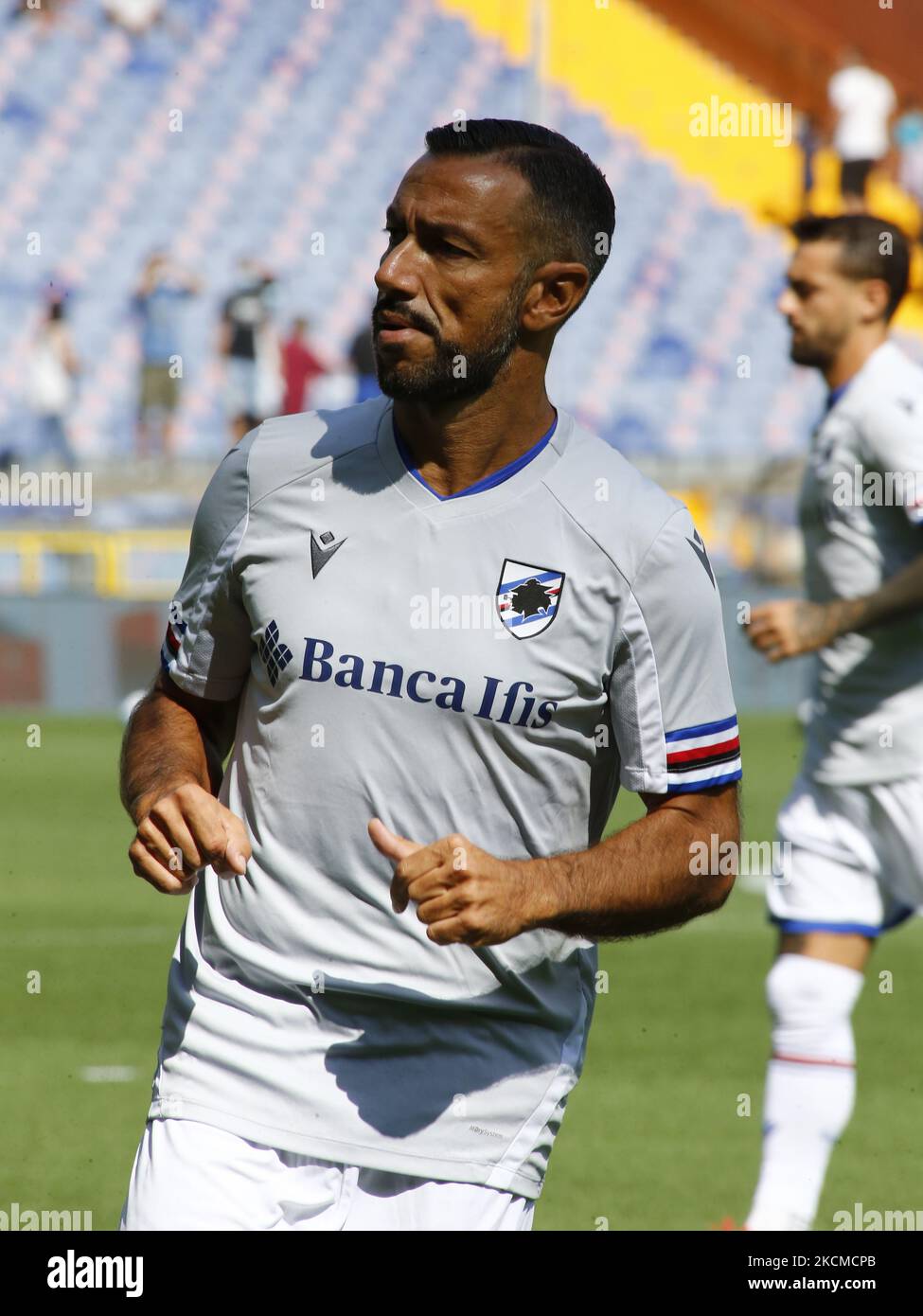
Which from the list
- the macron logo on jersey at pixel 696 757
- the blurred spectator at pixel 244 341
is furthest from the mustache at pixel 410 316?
the blurred spectator at pixel 244 341

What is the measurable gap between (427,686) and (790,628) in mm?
2144

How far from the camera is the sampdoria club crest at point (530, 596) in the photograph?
2.76 metres

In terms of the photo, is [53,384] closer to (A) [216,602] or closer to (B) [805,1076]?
(B) [805,1076]

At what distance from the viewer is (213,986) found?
2.83 m

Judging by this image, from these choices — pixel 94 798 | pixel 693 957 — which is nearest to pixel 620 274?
pixel 94 798

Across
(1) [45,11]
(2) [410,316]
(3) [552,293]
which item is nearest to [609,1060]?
(3) [552,293]

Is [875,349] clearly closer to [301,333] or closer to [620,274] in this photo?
[301,333]

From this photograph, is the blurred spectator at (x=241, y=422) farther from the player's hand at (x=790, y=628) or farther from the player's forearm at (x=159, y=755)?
the player's forearm at (x=159, y=755)

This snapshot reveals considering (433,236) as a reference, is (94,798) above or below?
below

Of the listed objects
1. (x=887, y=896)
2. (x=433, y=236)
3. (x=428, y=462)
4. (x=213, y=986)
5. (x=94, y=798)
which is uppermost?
(x=433, y=236)

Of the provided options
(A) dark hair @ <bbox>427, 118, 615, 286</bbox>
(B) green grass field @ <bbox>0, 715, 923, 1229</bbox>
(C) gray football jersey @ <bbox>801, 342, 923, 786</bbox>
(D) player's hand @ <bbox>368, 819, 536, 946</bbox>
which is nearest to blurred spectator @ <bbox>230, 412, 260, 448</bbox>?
(B) green grass field @ <bbox>0, 715, 923, 1229</bbox>

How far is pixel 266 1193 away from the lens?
8.84 feet

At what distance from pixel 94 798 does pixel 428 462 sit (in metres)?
9.26

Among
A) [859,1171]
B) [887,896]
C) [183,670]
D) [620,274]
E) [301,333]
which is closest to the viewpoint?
[183,670]
